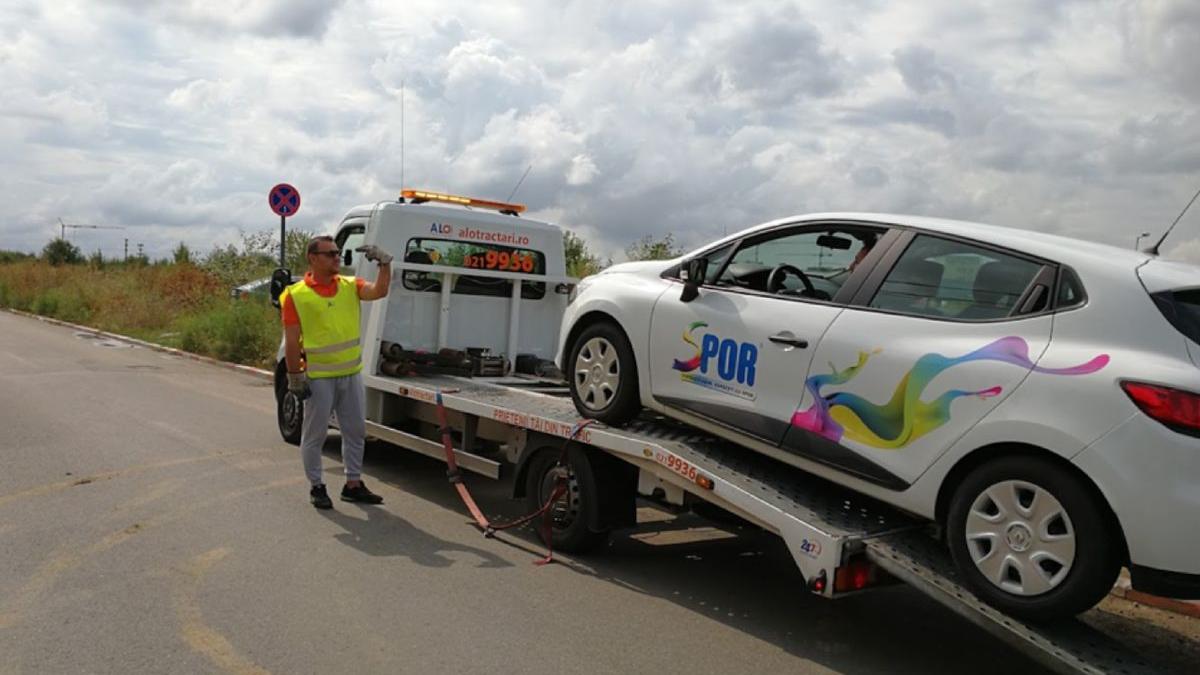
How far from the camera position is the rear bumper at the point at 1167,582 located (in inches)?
139

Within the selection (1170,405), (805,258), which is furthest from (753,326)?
(1170,405)

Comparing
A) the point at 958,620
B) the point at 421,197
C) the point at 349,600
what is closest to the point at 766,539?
the point at 958,620

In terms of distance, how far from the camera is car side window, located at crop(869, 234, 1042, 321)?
13.8ft

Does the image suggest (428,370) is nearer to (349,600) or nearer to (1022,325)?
(349,600)

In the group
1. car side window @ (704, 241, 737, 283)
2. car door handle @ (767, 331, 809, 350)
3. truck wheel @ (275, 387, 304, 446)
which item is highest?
car side window @ (704, 241, 737, 283)

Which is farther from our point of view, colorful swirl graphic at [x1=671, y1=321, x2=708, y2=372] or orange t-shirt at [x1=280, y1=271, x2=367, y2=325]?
orange t-shirt at [x1=280, y1=271, x2=367, y2=325]

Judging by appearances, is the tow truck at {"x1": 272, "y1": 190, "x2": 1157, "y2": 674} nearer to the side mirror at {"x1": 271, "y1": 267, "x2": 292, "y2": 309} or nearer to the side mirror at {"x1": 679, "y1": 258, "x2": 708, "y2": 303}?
the side mirror at {"x1": 271, "y1": 267, "x2": 292, "y2": 309}

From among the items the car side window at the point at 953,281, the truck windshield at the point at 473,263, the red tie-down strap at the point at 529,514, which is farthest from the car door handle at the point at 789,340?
the truck windshield at the point at 473,263

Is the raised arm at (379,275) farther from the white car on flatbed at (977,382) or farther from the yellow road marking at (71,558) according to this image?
the white car on flatbed at (977,382)

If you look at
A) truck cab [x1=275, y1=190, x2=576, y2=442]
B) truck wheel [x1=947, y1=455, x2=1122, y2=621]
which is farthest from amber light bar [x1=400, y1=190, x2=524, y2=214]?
truck wheel [x1=947, y1=455, x2=1122, y2=621]

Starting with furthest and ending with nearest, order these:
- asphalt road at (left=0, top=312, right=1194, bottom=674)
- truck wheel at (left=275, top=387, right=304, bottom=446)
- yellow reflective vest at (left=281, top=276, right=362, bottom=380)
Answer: truck wheel at (left=275, top=387, right=304, bottom=446) < yellow reflective vest at (left=281, top=276, right=362, bottom=380) < asphalt road at (left=0, top=312, right=1194, bottom=674)

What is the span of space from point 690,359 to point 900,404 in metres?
1.44

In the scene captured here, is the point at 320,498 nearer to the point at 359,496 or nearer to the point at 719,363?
the point at 359,496

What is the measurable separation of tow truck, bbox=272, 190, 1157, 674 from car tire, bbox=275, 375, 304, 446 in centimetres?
2
